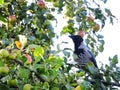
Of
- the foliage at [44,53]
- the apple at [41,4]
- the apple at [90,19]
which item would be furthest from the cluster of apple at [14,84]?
the apple at [90,19]

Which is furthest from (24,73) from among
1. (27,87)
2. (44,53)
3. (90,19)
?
(90,19)

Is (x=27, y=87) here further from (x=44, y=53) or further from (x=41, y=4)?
(x=41, y=4)

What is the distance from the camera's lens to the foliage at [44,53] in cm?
118

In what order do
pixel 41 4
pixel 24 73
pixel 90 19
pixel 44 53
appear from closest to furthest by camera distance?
pixel 24 73 → pixel 44 53 → pixel 41 4 → pixel 90 19

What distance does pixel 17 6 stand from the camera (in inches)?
95.2

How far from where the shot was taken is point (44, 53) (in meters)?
1.67

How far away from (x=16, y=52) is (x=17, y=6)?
4.07 feet

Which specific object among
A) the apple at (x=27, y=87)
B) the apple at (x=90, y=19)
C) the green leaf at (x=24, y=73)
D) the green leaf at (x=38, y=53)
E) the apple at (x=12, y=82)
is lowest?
the apple at (x=27, y=87)

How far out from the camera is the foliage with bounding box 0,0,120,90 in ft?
3.87

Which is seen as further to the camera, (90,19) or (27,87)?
(90,19)

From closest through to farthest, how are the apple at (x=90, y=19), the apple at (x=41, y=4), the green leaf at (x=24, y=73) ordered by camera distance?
the green leaf at (x=24, y=73) → the apple at (x=41, y=4) → the apple at (x=90, y=19)

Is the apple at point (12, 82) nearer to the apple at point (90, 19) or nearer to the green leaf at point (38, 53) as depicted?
the green leaf at point (38, 53)

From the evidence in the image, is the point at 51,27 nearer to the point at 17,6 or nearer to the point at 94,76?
the point at 17,6

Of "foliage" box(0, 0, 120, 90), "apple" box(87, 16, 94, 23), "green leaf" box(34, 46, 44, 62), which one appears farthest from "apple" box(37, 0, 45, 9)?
"green leaf" box(34, 46, 44, 62)
